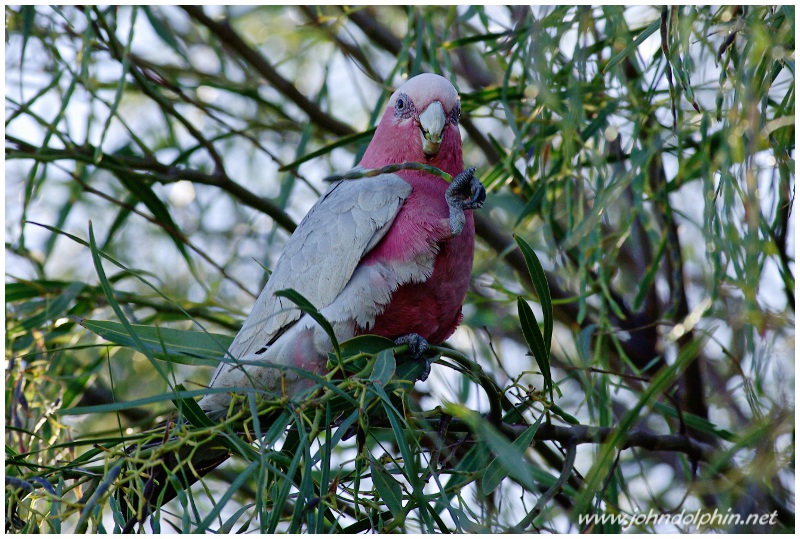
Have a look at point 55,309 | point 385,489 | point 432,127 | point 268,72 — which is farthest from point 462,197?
point 268,72

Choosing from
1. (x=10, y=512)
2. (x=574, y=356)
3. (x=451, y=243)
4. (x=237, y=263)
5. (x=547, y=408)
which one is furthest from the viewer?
(x=237, y=263)

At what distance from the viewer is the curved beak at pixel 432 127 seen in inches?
67.0

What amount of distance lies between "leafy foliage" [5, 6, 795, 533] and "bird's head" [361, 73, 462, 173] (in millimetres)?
176

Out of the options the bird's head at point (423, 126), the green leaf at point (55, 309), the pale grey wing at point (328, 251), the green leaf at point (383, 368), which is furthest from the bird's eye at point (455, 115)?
the green leaf at point (55, 309)

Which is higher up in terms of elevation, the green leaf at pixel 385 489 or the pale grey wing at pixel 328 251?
the pale grey wing at pixel 328 251

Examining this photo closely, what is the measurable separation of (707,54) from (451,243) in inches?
26.0

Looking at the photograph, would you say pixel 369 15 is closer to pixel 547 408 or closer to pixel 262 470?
pixel 547 408

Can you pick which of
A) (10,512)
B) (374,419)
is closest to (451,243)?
(374,419)

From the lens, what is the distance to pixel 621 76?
181cm

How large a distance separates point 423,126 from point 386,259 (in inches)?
11.8

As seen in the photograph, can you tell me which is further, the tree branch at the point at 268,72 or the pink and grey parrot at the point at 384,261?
the tree branch at the point at 268,72

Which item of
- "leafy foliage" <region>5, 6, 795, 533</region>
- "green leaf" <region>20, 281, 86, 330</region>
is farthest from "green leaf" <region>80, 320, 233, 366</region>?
"green leaf" <region>20, 281, 86, 330</region>

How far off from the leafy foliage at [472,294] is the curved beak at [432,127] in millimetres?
211

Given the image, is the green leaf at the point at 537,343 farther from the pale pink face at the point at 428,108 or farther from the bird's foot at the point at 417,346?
the pale pink face at the point at 428,108
